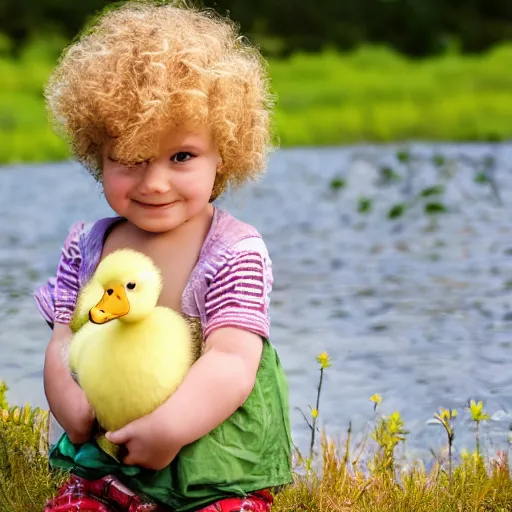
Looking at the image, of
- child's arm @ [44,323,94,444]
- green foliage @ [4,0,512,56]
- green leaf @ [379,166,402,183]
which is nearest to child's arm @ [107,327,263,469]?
child's arm @ [44,323,94,444]

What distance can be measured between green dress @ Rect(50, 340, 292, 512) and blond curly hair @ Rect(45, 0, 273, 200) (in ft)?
1.63

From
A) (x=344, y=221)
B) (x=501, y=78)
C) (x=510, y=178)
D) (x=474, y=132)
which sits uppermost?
Result: (x=501, y=78)

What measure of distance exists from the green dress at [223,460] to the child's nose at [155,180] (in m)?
0.43

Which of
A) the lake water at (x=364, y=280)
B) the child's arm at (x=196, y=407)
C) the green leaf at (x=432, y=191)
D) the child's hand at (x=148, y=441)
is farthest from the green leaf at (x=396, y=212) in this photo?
the child's hand at (x=148, y=441)

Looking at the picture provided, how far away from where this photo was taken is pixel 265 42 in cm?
1474

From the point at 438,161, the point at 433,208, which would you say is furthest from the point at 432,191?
the point at 438,161

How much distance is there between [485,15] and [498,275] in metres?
11.0

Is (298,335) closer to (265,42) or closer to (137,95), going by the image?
(137,95)

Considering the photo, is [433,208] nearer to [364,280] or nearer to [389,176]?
[389,176]

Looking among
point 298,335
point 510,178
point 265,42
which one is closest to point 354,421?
point 298,335

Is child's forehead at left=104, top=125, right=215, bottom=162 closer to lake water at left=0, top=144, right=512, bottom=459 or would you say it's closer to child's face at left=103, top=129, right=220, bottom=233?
child's face at left=103, top=129, right=220, bottom=233

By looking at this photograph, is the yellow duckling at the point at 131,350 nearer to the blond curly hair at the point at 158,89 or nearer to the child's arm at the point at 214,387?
the child's arm at the point at 214,387

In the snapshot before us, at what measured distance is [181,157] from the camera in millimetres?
2787

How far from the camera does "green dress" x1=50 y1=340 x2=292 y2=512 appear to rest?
271 cm
